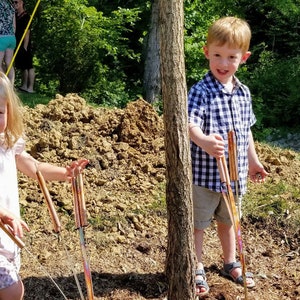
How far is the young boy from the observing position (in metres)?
3.42

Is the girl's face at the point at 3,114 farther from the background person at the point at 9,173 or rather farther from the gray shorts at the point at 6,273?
the gray shorts at the point at 6,273

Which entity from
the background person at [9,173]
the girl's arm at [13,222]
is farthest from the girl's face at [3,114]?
the girl's arm at [13,222]

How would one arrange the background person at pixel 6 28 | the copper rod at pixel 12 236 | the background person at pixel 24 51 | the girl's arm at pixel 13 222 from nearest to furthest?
the copper rod at pixel 12 236 → the girl's arm at pixel 13 222 → the background person at pixel 6 28 → the background person at pixel 24 51

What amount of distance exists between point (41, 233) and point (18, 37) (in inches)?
224

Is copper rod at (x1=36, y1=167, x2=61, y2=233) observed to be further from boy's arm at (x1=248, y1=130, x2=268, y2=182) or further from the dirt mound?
boy's arm at (x1=248, y1=130, x2=268, y2=182)

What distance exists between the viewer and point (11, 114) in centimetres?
273

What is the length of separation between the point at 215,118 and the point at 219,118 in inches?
0.9

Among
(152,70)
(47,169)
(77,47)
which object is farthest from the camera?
(152,70)

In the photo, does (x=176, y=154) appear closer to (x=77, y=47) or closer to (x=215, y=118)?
(x=215, y=118)

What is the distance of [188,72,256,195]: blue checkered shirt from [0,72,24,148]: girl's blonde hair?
100cm

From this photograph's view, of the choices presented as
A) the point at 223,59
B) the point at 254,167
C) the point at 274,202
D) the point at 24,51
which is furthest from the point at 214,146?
the point at 24,51

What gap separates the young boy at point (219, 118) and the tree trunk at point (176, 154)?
16 cm

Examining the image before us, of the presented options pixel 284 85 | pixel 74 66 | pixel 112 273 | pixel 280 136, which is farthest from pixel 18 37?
pixel 112 273

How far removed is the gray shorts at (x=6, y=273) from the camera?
2.71 metres
